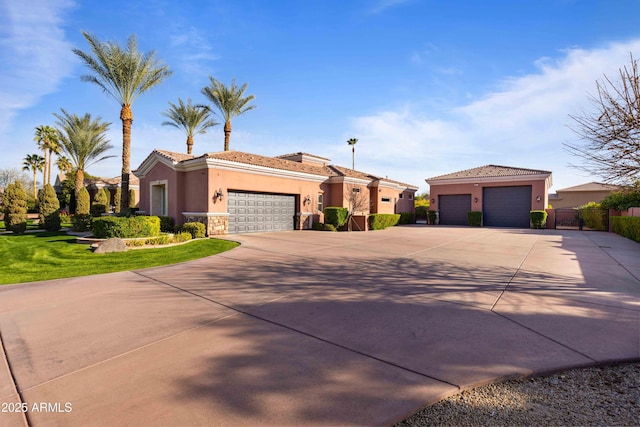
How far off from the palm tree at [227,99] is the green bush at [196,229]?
1309cm

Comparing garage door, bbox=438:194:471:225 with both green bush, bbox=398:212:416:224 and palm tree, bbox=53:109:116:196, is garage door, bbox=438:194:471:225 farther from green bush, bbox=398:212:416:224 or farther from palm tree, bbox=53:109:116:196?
palm tree, bbox=53:109:116:196

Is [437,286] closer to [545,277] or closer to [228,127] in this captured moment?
[545,277]

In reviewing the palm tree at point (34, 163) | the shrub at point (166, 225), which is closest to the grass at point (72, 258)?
the shrub at point (166, 225)

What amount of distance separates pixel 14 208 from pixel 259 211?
40.5 ft

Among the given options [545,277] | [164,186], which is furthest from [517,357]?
[164,186]

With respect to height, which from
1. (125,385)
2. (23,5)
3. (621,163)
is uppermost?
(23,5)

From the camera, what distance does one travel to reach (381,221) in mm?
23000

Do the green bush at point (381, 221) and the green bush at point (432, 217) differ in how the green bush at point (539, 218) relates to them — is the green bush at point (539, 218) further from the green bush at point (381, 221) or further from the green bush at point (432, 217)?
the green bush at point (381, 221)

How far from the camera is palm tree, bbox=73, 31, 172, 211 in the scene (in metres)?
17.1

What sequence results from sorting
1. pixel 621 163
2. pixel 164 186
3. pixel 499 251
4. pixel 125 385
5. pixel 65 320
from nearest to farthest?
pixel 125 385 → pixel 65 320 → pixel 621 163 → pixel 499 251 → pixel 164 186

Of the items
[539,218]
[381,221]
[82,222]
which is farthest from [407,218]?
[82,222]

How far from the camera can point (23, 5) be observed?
30.0 feet

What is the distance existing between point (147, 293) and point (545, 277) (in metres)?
8.85

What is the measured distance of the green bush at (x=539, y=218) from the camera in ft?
79.1
